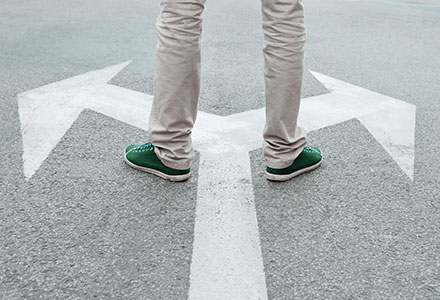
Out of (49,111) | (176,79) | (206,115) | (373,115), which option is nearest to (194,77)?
(176,79)

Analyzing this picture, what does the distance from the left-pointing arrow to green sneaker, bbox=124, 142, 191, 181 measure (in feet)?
1.39

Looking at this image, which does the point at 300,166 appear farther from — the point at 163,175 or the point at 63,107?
the point at 63,107

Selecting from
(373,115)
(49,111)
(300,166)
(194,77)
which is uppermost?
(194,77)

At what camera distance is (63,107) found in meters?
3.41

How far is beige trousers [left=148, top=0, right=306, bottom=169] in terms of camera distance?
7.42 feet

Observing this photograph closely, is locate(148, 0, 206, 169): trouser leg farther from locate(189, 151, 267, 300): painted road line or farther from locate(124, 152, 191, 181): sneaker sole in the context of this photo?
locate(189, 151, 267, 300): painted road line

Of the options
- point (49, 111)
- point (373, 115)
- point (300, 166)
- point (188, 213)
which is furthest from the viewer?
point (373, 115)

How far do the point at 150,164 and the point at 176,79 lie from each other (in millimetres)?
414

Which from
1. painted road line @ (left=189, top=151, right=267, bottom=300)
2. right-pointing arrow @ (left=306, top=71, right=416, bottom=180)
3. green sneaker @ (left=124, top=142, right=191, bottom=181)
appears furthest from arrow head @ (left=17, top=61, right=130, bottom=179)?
right-pointing arrow @ (left=306, top=71, right=416, bottom=180)

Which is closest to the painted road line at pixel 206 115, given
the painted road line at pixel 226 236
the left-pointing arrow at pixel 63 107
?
the left-pointing arrow at pixel 63 107

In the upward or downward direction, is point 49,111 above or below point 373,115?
above

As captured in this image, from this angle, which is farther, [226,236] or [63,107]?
[63,107]

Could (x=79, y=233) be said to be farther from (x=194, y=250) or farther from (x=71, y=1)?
(x=71, y=1)

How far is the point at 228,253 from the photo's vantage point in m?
1.93
